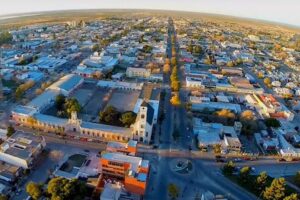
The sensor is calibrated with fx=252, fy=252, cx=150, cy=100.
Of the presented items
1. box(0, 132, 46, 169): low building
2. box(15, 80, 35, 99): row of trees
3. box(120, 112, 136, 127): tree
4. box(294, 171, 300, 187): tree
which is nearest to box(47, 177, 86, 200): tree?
box(0, 132, 46, 169): low building

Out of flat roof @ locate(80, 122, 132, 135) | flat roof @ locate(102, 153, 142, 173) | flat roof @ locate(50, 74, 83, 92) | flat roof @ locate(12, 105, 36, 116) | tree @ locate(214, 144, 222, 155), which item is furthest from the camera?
flat roof @ locate(50, 74, 83, 92)

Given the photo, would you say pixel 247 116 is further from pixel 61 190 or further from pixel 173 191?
pixel 61 190

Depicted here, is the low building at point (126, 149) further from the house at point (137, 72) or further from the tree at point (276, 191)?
the house at point (137, 72)

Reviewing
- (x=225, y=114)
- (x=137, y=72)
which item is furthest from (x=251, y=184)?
(x=137, y=72)

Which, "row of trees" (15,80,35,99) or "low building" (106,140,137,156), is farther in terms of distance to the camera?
→ "row of trees" (15,80,35,99)

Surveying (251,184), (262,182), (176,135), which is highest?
(262,182)

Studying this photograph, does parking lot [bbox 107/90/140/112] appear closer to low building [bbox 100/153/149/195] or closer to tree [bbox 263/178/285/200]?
low building [bbox 100/153/149/195]

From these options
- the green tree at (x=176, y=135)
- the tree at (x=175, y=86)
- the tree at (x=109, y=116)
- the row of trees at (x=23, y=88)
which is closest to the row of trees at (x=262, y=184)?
the green tree at (x=176, y=135)
